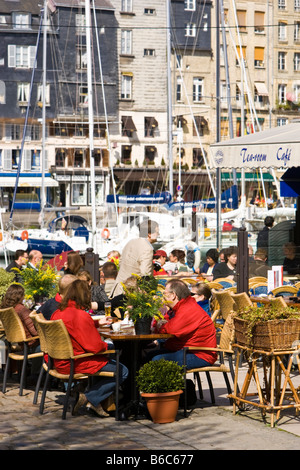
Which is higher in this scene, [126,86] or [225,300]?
[126,86]

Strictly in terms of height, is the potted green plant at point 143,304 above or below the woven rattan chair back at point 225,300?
above

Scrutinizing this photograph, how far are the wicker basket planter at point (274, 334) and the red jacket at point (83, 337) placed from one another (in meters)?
1.52

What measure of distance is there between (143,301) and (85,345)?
0.69 meters

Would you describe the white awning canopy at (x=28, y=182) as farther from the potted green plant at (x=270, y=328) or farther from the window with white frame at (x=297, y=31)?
the potted green plant at (x=270, y=328)

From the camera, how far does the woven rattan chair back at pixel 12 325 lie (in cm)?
997

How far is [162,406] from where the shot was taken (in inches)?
316

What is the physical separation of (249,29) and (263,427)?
69.3 metres

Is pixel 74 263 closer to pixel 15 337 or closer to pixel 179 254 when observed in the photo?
pixel 15 337

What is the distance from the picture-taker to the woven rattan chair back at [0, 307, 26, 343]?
9.97 m

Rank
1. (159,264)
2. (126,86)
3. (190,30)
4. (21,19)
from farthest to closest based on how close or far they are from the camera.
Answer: (190,30) → (126,86) → (21,19) → (159,264)

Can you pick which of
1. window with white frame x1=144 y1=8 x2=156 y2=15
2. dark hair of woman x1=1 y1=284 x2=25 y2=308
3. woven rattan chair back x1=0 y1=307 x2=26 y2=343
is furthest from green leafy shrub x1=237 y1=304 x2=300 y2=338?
window with white frame x1=144 y1=8 x2=156 y2=15

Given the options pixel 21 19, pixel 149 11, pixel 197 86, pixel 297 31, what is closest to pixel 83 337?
pixel 21 19

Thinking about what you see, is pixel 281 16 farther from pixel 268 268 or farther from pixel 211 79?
pixel 268 268

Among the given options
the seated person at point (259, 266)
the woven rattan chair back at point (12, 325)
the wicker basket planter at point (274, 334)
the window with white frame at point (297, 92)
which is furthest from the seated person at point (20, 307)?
the window with white frame at point (297, 92)
